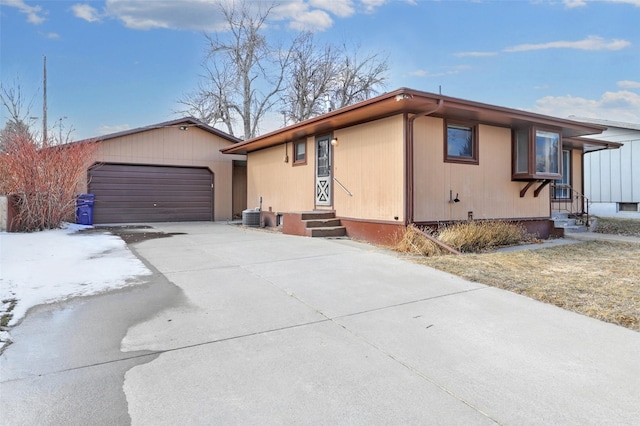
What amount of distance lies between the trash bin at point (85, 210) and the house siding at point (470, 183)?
10425 millimetres

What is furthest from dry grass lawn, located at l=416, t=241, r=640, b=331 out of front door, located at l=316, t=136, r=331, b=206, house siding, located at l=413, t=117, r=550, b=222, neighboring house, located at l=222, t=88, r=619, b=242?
front door, located at l=316, t=136, r=331, b=206

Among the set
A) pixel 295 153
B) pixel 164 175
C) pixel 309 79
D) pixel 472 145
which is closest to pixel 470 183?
pixel 472 145

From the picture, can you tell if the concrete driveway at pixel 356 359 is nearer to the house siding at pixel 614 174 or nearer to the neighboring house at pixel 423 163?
the neighboring house at pixel 423 163

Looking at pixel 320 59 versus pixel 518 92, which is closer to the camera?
pixel 518 92

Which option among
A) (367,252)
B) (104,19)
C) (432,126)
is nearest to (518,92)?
(432,126)

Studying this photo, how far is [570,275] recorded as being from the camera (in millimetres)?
5215

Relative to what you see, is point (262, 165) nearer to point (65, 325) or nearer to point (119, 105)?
point (119, 105)

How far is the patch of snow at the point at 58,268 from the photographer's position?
4141 millimetres

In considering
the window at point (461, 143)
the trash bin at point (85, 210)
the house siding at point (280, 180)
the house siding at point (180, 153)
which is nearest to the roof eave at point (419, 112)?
the window at point (461, 143)

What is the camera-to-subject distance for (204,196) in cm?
1472

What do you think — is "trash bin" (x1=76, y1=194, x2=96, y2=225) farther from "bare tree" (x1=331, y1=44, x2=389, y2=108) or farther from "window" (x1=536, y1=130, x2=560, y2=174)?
"bare tree" (x1=331, y1=44, x2=389, y2=108)

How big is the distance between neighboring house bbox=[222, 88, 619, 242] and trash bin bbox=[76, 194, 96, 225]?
6.38 metres

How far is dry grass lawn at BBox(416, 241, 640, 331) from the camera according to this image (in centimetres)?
382

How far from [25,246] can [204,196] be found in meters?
7.81
